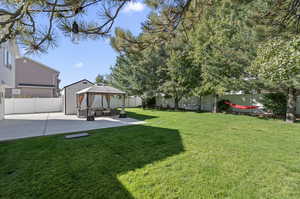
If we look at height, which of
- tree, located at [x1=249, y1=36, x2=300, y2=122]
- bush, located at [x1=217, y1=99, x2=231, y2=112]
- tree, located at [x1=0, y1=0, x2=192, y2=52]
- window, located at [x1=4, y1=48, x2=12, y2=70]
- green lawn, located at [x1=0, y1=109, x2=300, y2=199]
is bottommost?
green lawn, located at [x1=0, y1=109, x2=300, y2=199]

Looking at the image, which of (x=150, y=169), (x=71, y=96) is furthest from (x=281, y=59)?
(x=71, y=96)

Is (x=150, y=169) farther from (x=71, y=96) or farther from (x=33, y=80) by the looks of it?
(x=33, y=80)

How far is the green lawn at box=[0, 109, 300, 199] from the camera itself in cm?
215

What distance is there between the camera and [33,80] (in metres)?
17.7

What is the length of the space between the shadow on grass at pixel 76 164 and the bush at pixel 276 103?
9050 mm

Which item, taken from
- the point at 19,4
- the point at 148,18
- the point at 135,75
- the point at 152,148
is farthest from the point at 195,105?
the point at 19,4

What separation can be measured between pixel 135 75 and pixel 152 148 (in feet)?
39.4

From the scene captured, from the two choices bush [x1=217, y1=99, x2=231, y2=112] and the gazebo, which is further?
bush [x1=217, y1=99, x2=231, y2=112]

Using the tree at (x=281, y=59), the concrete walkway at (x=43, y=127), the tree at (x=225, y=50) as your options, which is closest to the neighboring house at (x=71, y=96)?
the concrete walkway at (x=43, y=127)

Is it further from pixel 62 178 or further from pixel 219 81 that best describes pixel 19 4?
pixel 219 81

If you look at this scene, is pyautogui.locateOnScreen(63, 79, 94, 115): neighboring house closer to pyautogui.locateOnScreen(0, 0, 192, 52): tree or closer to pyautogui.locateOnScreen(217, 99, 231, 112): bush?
pyautogui.locateOnScreen(0, 0, 192, 52): tree

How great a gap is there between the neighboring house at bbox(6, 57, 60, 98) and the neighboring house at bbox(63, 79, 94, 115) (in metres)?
7.48

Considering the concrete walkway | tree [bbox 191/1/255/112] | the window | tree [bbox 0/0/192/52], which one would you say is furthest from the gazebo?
tree [bbox 0/0/192/52]

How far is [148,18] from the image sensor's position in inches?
113
